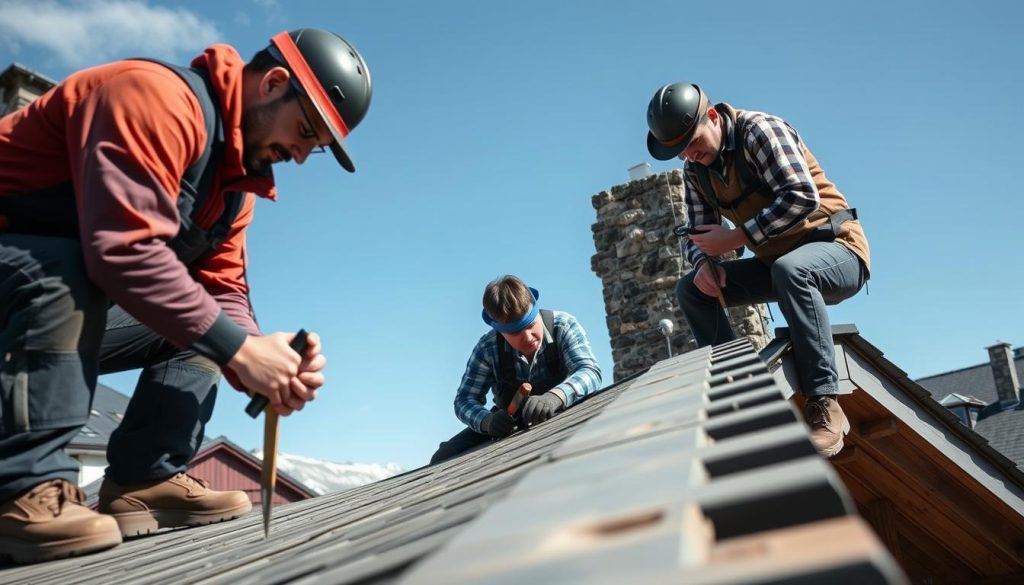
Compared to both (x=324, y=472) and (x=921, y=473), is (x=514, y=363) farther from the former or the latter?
(x=324, y=472)

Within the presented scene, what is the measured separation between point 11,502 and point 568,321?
3.10 metres

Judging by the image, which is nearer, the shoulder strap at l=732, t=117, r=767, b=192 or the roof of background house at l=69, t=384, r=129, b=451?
the shoulder strap at l=732, t=117, r=767, b=192

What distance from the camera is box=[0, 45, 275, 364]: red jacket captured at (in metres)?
1.94

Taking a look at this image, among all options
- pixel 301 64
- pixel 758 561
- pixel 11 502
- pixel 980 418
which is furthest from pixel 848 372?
pixel 980 418

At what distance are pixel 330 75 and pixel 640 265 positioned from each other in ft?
22.7

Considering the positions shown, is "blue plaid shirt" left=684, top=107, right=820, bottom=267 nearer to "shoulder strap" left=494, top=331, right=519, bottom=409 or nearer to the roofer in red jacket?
"shoulder strap" left=494, top=331, right=519, bottom=409

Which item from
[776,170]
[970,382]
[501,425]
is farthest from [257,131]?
[970,382]

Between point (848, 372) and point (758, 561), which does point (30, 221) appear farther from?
point (848, 372)

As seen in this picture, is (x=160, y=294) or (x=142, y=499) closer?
(x=160, y=294)

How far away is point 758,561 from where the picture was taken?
447mm

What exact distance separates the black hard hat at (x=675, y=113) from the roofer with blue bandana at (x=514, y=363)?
1.11 metres

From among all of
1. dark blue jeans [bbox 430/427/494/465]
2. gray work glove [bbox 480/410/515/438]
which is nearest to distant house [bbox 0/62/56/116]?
dark blue jeans [bbox 430/427/494/465]

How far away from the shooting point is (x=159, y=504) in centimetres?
282

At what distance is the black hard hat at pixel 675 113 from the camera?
12.2 feet
